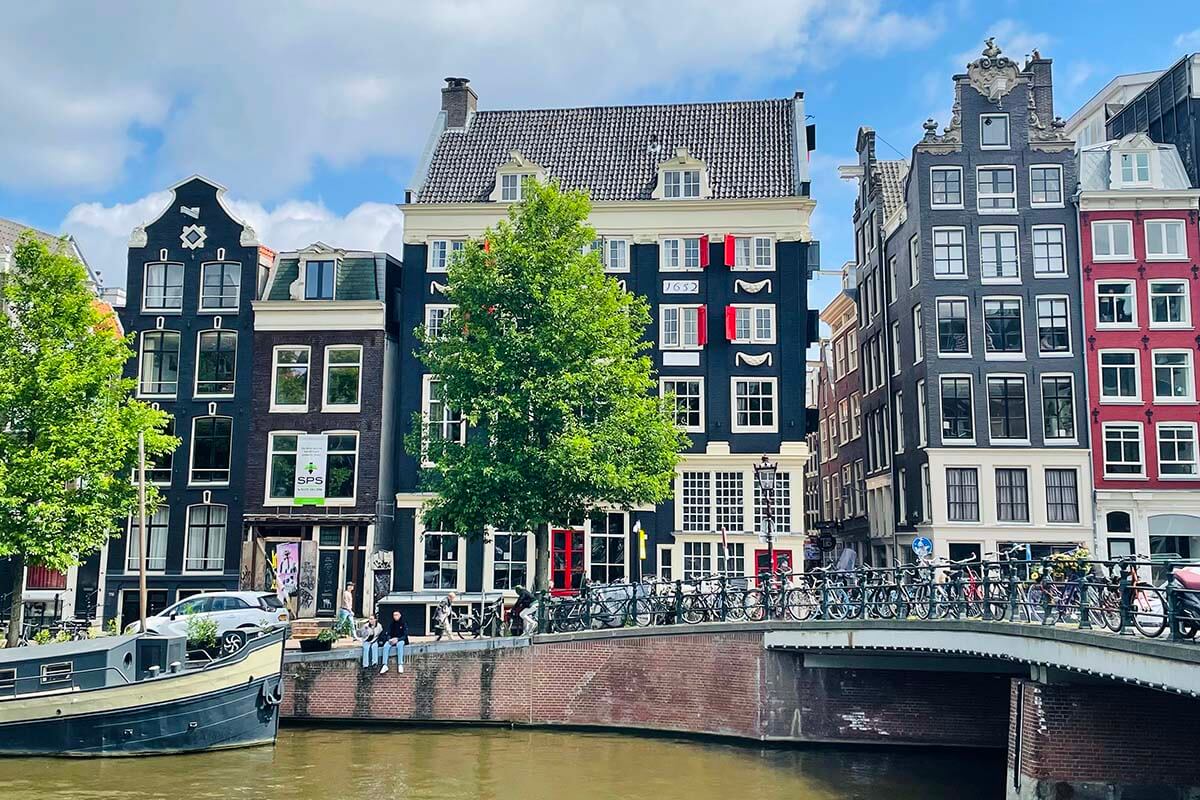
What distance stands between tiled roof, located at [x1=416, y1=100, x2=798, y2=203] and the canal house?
91 mm

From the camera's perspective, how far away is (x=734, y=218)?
39.9 metres

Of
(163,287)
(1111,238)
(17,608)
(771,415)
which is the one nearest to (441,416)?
(163,287)

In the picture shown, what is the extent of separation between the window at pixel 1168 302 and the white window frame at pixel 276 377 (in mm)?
28995

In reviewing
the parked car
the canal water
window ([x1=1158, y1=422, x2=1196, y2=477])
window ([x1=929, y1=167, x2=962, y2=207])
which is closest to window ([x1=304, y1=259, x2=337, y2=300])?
the parked car

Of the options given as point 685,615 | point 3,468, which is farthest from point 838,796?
point 3,468

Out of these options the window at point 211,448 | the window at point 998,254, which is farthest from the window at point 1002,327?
the window at point 211,448

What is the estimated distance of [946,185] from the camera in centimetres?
4069

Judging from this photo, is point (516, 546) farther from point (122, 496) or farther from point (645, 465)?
point (122, 496)

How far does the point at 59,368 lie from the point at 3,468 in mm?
2973

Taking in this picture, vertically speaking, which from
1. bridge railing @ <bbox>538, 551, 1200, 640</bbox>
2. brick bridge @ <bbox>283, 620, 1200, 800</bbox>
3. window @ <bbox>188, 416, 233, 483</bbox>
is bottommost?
brick bridge @ <bbox>283, 620, 1200, 800</bbox>

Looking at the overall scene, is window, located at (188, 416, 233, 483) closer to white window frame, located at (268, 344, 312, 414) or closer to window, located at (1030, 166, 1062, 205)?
white window frame, located at (268, 344, 312, 414)

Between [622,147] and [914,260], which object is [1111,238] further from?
[622,147]

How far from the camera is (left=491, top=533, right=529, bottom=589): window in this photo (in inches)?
1524

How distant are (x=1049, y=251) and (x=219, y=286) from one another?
29.2m
